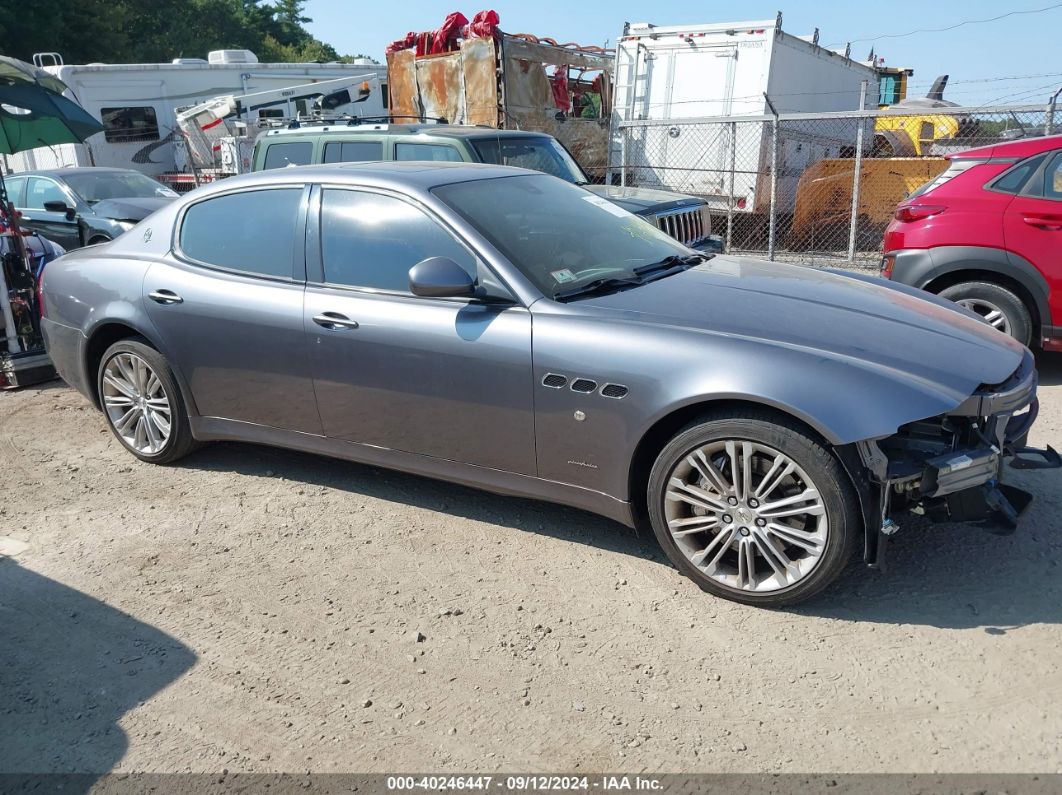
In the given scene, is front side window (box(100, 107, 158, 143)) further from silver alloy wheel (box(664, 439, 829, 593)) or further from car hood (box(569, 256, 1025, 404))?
silver alloy wheel (box(664, 439, 829, 593))

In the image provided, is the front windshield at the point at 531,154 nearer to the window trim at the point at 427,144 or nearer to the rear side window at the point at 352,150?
the window trim at the point at 427,144

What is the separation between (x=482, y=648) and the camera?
3.25 m

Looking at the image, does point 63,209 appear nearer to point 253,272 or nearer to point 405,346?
point 253,272

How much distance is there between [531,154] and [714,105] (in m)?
5.72

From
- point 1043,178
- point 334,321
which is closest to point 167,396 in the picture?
point 334,321

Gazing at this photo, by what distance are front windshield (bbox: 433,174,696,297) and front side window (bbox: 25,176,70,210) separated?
32.3 feet

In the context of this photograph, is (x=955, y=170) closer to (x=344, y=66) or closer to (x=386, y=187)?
(x=386, y=187)

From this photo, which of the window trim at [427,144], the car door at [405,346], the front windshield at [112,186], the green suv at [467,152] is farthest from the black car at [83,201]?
the car door at [405,346]

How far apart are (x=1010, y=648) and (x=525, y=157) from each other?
6996 millimetres

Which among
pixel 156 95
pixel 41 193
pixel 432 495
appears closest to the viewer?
pixel 432 495

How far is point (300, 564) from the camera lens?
3.94 meters

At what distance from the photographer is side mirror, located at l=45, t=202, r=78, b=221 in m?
11.5

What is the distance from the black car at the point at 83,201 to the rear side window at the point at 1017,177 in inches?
384

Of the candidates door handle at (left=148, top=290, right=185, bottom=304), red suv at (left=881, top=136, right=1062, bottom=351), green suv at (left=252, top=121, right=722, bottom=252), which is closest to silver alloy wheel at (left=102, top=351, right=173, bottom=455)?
door handle at (left=148, top=290, right=185, bottom=304)
